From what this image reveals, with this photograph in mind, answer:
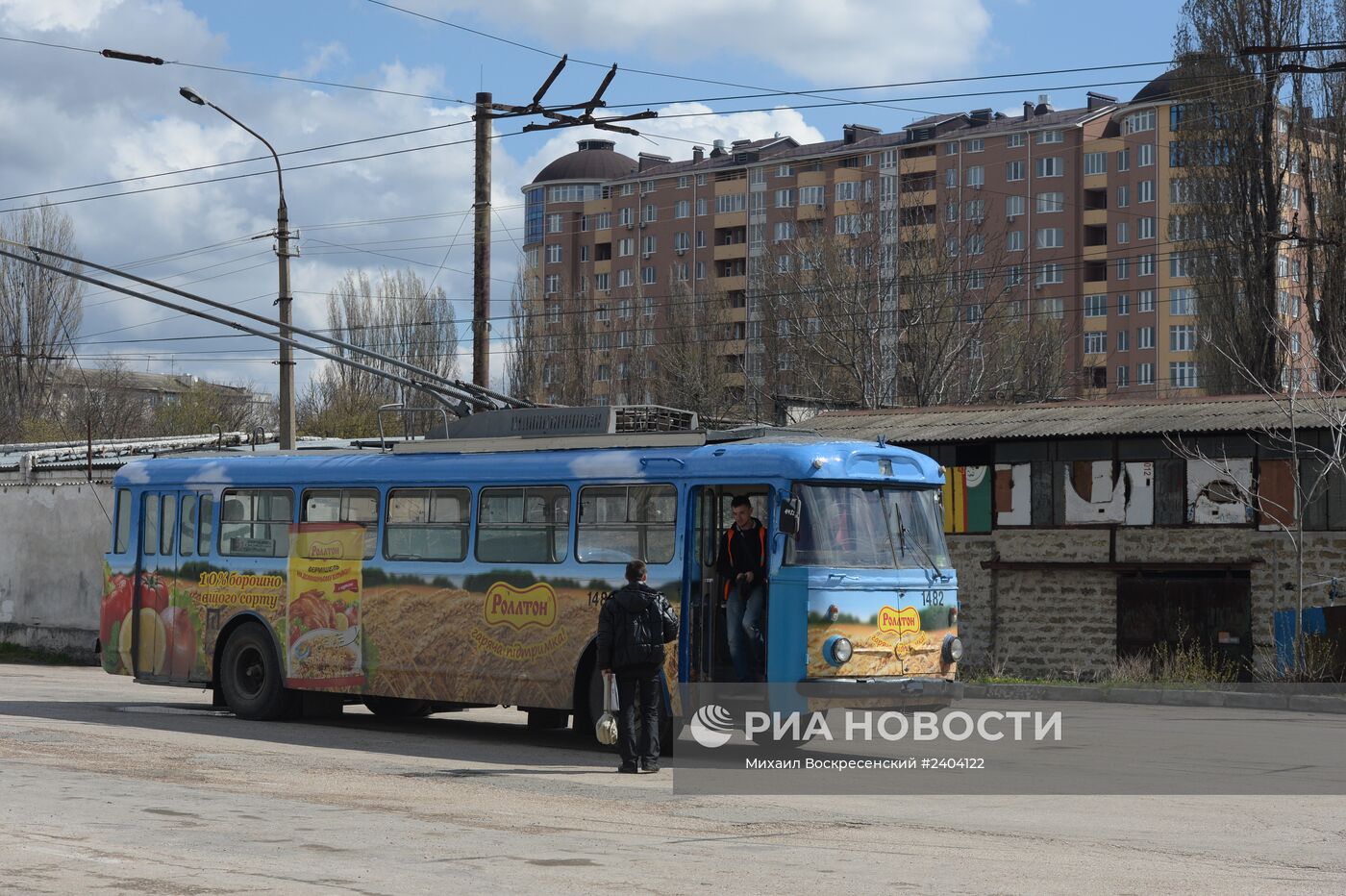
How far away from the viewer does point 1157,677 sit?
24516 millimetres

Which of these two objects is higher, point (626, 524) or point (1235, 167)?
point (1235, 167)

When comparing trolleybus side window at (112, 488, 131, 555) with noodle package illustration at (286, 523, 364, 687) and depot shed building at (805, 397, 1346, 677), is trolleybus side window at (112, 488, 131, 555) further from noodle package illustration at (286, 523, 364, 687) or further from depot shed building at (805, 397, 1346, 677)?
depot shed building at (805, 397, 1346, 677)

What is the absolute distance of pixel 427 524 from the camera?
16.1m

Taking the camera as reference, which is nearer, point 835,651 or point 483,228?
point 835,651

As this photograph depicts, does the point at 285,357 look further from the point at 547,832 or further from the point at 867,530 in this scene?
the point at 547,832

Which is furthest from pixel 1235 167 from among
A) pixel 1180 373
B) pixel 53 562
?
pixel 1180 373

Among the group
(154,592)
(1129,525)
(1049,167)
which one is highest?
(1049,167)

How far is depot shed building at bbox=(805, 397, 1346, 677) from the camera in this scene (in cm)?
2575

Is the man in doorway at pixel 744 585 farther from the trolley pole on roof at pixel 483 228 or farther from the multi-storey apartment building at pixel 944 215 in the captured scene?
the multi-storey apartment building at pixel 944 215

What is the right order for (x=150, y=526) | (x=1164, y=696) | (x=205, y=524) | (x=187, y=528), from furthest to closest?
1. (x=1164, y=696)
2. (x=150, y=526)
3. (x=187, y=528)
4. (x=205, y=524)

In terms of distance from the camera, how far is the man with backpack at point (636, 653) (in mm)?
13070

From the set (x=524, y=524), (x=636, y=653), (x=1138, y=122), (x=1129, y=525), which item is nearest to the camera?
(x=636, y=653)

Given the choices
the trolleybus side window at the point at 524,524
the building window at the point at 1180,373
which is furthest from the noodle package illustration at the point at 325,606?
the building window at the point at 1180,373

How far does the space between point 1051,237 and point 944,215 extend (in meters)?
Answer: 28.9
